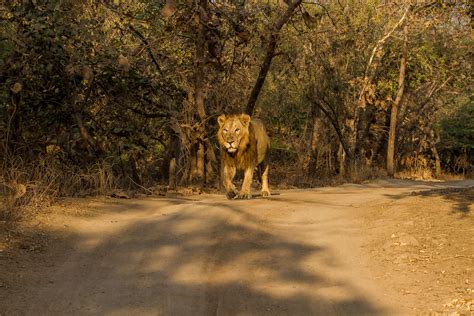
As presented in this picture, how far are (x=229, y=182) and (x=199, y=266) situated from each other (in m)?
4.92

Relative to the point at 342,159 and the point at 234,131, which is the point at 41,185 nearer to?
the point at 234,131

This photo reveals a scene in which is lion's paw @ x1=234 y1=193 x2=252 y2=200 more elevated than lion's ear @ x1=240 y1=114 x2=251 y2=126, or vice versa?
lion's ear @ x1=240 y1=114 x2=251 y2=126

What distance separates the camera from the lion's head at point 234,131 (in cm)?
1190

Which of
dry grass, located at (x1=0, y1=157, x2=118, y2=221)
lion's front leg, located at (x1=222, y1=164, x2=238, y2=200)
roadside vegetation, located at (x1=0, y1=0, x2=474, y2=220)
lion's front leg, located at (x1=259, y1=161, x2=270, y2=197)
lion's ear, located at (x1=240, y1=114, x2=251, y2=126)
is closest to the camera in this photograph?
dry grass, located at (x1=0, y1=157, x2=118, y2=221)

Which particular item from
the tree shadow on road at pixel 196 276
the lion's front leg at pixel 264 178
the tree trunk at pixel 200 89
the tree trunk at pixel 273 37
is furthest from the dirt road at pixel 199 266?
the tree trunk at pixel 273 37

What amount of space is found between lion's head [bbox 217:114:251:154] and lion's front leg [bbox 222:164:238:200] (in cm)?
43

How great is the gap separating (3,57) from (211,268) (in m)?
7.00

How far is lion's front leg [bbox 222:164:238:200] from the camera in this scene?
39.7 feet

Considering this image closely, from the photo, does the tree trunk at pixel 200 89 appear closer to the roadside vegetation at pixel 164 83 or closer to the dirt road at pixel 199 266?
the roadside vegetation at pixel 164 83

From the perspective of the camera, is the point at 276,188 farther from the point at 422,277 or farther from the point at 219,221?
the point at 422,277

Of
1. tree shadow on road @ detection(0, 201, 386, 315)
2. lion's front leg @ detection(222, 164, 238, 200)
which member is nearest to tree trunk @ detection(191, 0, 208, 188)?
lion's front leg @ detection(222, 164, 238, 200)

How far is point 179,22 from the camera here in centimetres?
1489

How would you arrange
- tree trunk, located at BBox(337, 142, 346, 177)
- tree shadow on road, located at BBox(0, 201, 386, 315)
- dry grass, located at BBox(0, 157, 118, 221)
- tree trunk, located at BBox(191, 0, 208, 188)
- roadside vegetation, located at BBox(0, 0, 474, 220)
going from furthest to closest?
tree trunk, located at BBox(337, 142, 346, 177) → tree trunk, located at BBox(191, 0, 208, 188) → roadside vegetation, located at BBox(0, 0, 474, 220) → dry grass, located at BBox(0, 157, 118, 221) → tree shadow on road, located at BBox(0, 201, 386, 315)

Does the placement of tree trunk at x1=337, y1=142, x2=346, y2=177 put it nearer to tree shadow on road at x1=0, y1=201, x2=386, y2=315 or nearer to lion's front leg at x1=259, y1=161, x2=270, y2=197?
lion's front leg at x1=259, y1=161, x2=270, y2=197
